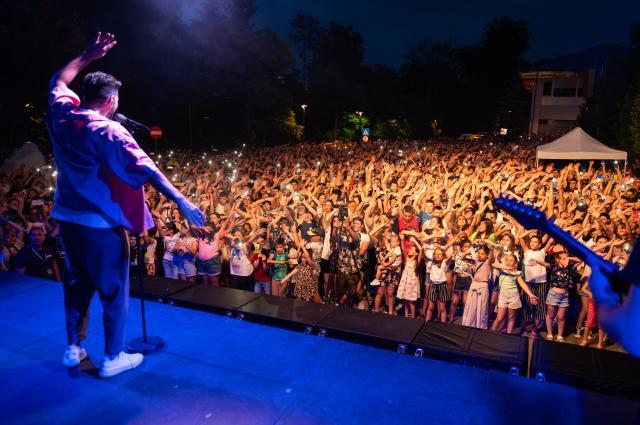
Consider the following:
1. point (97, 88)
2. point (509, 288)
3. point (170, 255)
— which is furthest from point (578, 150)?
point (97, 88)

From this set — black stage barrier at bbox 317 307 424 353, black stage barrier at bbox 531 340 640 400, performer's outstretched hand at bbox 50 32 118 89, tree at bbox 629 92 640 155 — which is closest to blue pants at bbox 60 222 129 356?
performer's outstretched hand at bbox 50 32 118 89

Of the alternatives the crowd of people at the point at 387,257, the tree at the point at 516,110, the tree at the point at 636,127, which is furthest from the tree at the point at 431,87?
the crowd of people at the point at 387,257

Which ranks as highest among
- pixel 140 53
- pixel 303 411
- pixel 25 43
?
pixel 140 53

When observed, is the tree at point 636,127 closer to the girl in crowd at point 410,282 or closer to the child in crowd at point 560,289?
the child in crowd at point 560,289

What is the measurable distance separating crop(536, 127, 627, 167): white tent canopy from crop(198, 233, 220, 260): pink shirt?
10660 mm

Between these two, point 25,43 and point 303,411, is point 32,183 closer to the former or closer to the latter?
point 25,43

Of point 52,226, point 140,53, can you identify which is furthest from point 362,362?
point 140,53

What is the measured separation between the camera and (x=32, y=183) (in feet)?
33.5

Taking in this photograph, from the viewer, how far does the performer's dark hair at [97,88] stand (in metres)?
2.44

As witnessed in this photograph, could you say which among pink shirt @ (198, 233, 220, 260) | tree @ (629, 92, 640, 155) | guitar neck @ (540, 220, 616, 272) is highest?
tree @ (629, 92, 640, 155)

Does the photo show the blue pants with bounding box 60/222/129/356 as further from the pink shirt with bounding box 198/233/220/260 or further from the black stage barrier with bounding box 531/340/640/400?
the pink shirt with bounding box 198/233/220/260

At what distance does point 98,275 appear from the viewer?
8.20 ft

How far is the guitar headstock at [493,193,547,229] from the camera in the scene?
195cm

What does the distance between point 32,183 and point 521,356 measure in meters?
10.5
